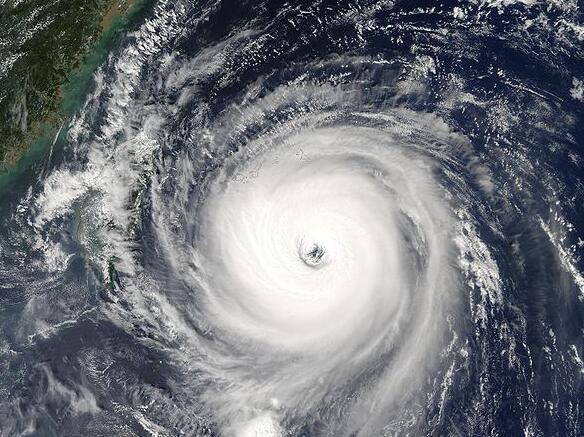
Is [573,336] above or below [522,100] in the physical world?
below

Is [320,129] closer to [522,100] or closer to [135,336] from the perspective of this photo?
[522,100]

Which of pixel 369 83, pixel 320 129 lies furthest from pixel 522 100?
pixel 320 129

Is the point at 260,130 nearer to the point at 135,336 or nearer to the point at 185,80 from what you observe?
the point at 185,80

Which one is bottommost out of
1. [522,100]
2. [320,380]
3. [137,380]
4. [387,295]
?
[137,380]

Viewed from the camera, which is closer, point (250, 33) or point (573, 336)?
point (573, 336)

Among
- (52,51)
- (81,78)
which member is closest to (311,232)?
(81,78)

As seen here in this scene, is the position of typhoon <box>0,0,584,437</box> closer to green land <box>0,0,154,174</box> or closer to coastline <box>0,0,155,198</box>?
coastline <box>0,0,155,198</box>
